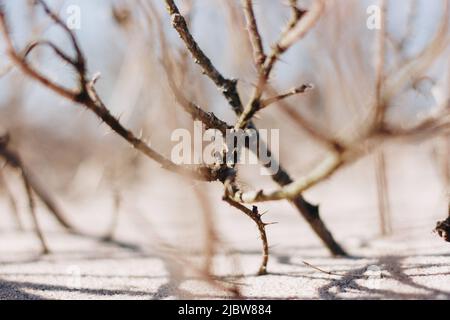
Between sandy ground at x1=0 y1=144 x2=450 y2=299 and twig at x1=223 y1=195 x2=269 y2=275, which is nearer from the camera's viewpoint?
twig at x1=223 y1=195 x2=269 y2=275

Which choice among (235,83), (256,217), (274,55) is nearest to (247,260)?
(256,217)

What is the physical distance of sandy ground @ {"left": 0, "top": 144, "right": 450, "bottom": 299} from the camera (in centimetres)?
112

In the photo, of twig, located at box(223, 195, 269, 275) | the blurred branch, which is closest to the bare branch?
the blurred branch

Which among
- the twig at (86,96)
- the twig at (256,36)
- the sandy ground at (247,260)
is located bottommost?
the sandy ground at (247,260)

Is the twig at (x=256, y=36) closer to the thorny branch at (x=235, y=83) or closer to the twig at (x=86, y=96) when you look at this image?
the thorny branch at (x=235, y=83)

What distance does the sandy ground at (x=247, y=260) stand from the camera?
1.12 m

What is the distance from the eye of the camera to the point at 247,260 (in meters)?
1.55

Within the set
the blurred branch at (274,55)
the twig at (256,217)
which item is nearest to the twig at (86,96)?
the twig at (256,217)

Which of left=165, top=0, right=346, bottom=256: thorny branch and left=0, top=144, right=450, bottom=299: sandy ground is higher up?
left=165, top=0, right=346, bottom=256: thorny branch

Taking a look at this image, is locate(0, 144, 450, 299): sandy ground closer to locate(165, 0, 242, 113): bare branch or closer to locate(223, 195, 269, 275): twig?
locate(223, 195, 269, 275): twig

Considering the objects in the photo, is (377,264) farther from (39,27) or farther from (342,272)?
(39,27)

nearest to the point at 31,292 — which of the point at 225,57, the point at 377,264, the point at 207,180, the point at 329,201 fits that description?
the point at 207,180

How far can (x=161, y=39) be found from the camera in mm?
1264

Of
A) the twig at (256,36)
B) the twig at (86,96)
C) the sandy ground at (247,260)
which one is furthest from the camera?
the sandy ground at (247,260)
